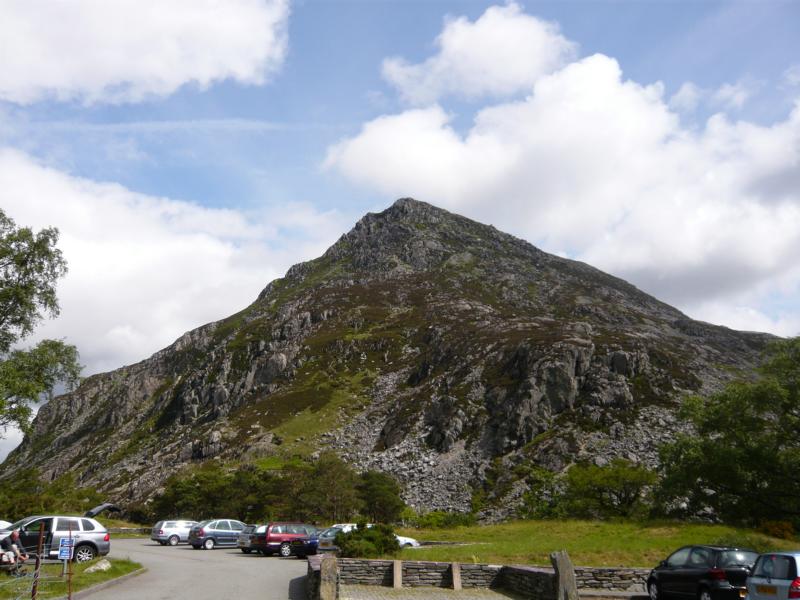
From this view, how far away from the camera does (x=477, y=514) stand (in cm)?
7050

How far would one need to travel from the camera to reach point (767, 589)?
476 inches

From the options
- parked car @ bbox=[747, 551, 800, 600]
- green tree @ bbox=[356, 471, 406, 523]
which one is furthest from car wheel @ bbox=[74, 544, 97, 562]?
green tree @ bbox=[356, 471, 406, 523]

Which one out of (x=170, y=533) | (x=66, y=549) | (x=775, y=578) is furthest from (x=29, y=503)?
(x=775, y=578)

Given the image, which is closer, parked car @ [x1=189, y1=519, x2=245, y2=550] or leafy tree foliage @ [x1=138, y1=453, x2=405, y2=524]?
parked car @ [x1=189, y1=519, x2=245, y2=550]

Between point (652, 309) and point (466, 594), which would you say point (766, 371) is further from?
point (652, 309)

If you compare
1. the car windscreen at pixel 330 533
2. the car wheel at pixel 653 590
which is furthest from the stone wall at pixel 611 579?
the car windscreen at pixel 330 533

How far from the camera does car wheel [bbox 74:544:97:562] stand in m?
22.2

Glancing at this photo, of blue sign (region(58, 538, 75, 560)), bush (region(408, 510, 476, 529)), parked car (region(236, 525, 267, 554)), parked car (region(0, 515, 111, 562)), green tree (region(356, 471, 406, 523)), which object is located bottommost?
bush (region(408, 510, 476, 529))

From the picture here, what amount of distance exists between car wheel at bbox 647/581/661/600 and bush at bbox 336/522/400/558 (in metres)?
10.3

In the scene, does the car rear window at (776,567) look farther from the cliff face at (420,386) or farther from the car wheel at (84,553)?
the cliff face at (420,386)

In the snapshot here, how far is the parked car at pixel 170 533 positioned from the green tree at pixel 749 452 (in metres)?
35.1

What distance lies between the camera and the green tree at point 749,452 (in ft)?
120

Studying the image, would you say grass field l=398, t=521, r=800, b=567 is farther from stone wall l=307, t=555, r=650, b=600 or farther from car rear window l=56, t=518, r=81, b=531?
car rear window l=56, t=518, r=81, b=531

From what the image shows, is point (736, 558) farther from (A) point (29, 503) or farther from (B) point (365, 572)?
(A) point (29, 503)
